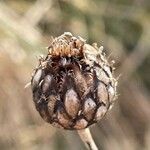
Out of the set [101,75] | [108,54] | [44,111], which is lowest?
[108,54]

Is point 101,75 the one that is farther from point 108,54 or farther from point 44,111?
point 108,54

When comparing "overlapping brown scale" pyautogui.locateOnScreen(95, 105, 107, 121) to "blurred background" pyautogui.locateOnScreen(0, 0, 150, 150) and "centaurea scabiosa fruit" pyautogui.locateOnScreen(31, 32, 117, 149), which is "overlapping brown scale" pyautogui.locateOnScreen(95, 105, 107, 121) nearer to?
"centaurea scabiosa fruit" pyautogui.locateOnScreen(31, 32, 117, 149)

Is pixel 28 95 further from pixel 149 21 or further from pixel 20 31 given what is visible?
pixel 149 21

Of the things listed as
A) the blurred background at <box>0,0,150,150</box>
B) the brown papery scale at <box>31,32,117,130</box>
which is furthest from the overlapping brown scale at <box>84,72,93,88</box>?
the blurred background at <box>0,0,150,150</box>

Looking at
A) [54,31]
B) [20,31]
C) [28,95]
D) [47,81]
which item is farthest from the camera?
[54,31]

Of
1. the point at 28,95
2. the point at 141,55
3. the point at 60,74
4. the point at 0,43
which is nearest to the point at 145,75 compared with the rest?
the point at 141,55

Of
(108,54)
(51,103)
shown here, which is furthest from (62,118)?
(108,54)
